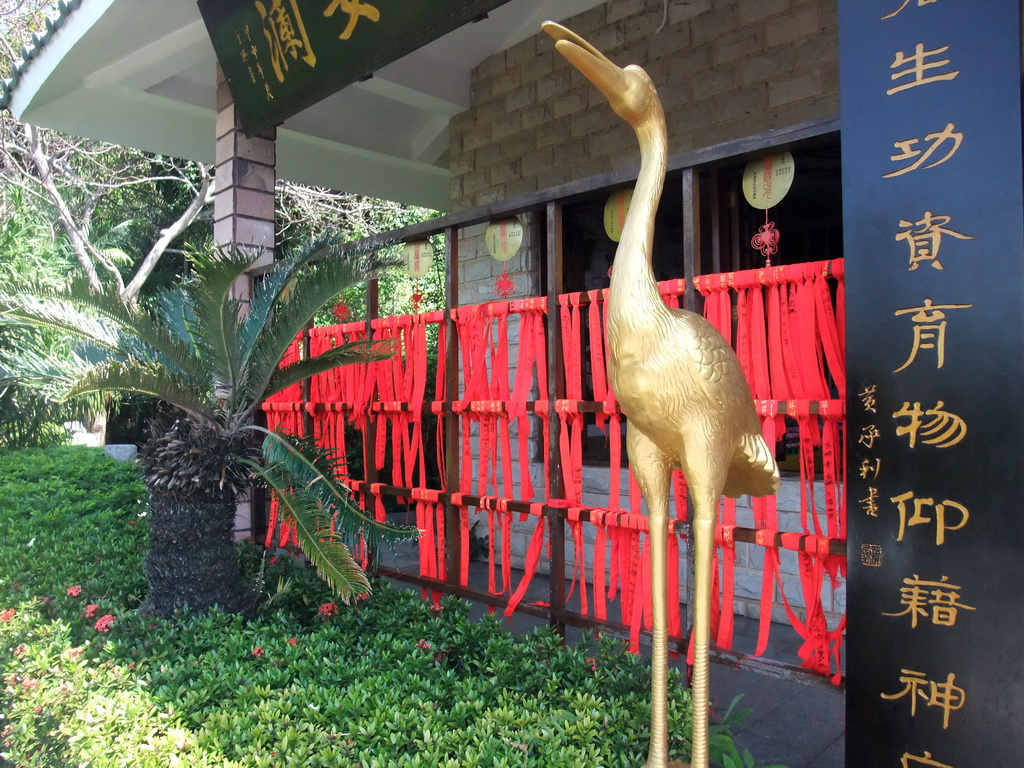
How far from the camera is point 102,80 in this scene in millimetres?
5621

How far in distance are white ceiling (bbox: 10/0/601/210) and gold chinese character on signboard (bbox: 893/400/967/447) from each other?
14.4 ft

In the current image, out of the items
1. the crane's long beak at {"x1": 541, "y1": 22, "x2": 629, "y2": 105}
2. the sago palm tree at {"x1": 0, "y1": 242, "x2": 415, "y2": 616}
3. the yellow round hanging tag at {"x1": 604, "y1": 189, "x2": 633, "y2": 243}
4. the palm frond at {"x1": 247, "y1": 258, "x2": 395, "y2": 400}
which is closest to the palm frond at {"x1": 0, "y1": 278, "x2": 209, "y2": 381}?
the sago palm tree at {"x1": 0, "y1": 242, "x2": 415, "y2": 616}

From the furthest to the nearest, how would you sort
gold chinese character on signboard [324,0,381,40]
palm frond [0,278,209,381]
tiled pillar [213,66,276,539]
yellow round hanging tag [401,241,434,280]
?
tiled pillar [213,66,276,539] → yellow round hanging tag [401,241,434,280] → gold chinese character on signboard [324,0,381,40] → palm frond [0,278,209,381]

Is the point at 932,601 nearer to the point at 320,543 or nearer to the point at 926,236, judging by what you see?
the point at 926,236

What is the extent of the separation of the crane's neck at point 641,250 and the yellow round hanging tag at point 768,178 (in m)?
0.76

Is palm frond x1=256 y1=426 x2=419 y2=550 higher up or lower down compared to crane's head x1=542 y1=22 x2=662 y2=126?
lower down

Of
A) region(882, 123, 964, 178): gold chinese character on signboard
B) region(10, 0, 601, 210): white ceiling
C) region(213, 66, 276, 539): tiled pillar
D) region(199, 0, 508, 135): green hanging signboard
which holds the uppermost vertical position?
region(10, 0, 601, 210): white ceiling

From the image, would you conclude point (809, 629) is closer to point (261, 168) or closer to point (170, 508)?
point (170, 508)

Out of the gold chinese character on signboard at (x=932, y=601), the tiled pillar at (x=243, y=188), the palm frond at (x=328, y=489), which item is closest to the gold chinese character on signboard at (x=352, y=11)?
the tiled pillar at (x=243, y=188)

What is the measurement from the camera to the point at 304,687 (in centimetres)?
276

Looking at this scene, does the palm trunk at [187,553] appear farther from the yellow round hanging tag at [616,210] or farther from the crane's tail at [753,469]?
the crane's tail at [753,469]

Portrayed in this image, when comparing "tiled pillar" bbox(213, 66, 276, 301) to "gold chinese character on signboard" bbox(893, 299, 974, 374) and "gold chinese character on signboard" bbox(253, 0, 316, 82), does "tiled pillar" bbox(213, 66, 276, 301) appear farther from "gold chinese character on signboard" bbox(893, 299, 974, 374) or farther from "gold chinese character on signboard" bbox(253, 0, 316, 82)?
"gold chinese character on signboard" bbox(893, 299, 974, 374)

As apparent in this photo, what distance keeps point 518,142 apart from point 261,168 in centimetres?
201

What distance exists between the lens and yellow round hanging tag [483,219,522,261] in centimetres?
358
